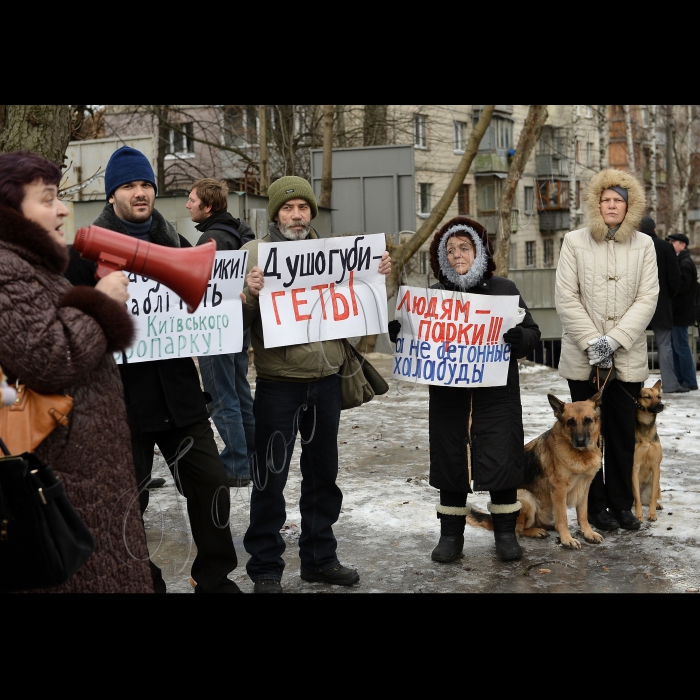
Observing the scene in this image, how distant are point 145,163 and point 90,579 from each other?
6.76 ft

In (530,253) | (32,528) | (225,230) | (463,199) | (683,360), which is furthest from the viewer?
(530,253)

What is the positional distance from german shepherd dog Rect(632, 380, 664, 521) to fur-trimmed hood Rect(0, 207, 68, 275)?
443cm

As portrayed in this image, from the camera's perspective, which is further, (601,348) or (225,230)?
(225,230)

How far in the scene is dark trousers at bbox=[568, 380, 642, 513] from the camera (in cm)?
632

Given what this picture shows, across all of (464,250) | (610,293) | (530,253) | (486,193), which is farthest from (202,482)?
(530,253)

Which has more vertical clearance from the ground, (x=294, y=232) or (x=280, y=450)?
(x=294, y=232)

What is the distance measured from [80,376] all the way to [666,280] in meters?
10.1

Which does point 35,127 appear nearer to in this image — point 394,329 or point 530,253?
point 394,329

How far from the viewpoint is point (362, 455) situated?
8.75 m

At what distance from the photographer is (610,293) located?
618 centimetres

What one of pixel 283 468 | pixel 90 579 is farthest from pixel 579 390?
pixel 90 579

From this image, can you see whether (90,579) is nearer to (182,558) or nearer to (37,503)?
(37,503)

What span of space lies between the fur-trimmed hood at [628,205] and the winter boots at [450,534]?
6.66 feet

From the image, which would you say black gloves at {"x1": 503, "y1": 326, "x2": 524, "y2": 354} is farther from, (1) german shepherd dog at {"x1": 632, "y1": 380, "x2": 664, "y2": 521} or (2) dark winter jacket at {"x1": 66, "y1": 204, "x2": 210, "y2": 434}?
Answer: (2) dark winter jacket at {"x1": 66, "y1": 204, "x2": 210, "y2": 434}
